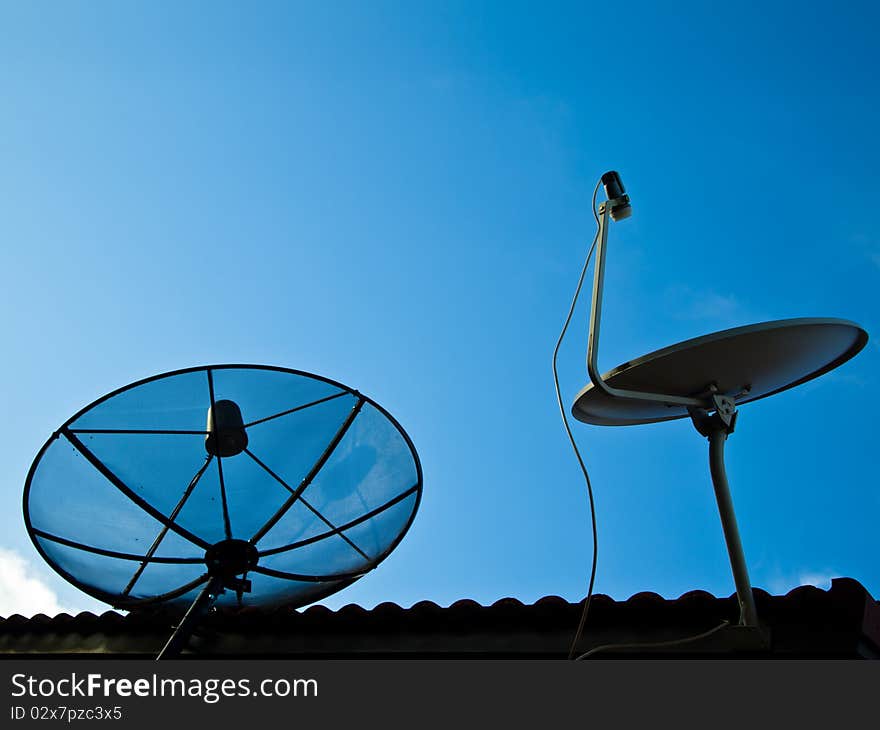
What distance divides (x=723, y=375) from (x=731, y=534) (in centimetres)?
47

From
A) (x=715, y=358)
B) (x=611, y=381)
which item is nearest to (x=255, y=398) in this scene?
(x=611, y=381)

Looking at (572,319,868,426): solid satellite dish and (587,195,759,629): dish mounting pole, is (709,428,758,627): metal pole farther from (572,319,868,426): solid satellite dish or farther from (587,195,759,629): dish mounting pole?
(572,319,868,426): solid satellite dish

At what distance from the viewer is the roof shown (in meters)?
3.41

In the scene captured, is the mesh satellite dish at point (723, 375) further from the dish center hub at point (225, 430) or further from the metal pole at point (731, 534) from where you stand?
the dish center hub at point (225, 430)

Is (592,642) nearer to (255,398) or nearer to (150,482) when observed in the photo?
(255,398)

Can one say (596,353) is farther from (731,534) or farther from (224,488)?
(224,488)

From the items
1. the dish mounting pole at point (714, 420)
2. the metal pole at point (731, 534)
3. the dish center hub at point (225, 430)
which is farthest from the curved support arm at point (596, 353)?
the dish center hub at point (225, 430)

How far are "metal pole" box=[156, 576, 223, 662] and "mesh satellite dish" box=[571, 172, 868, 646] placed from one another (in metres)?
1.52

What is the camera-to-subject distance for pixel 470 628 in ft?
13.4

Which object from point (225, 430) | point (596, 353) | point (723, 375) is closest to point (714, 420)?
point (723, 375)

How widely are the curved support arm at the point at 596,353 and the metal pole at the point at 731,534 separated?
0.52ft

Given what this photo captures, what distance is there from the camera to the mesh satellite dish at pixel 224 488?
3.59 metres
